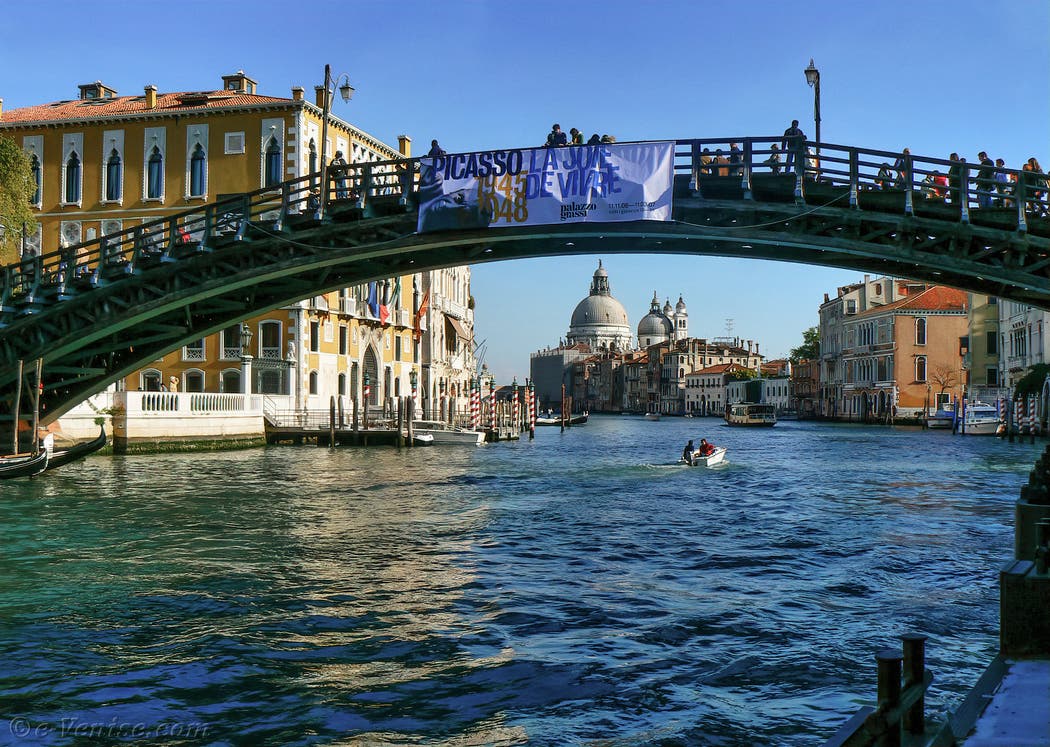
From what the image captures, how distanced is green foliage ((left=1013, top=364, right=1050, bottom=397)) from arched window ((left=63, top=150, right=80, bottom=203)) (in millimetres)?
39862

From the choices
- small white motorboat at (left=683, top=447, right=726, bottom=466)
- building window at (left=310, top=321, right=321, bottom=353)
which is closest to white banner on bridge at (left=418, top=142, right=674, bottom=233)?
small white motorboat at (left=683, top=447, right=726, bottom=466)

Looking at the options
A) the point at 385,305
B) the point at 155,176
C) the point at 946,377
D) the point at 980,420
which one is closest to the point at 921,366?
the point at 946,377

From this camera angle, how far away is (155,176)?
1614 inches

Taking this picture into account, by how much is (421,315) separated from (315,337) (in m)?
7.76

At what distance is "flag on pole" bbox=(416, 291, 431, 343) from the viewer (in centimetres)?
4652

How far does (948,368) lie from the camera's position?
70875 millimetres

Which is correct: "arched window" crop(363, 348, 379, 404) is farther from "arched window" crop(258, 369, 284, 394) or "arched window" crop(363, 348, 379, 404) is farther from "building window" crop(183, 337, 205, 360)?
"building window" crop(183, 337, 205, 360)

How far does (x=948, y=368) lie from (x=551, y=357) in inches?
4767

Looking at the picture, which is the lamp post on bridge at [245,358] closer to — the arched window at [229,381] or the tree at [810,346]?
the arched window at [229,381]

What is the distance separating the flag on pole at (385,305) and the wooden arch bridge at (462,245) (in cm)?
2076

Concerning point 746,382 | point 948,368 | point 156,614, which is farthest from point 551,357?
point 156,614

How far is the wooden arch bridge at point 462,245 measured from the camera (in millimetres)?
16641

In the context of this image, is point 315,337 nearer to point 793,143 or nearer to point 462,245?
point 462,245

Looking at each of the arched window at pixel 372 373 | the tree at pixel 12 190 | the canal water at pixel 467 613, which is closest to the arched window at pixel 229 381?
the arched window at pixel 372 373
